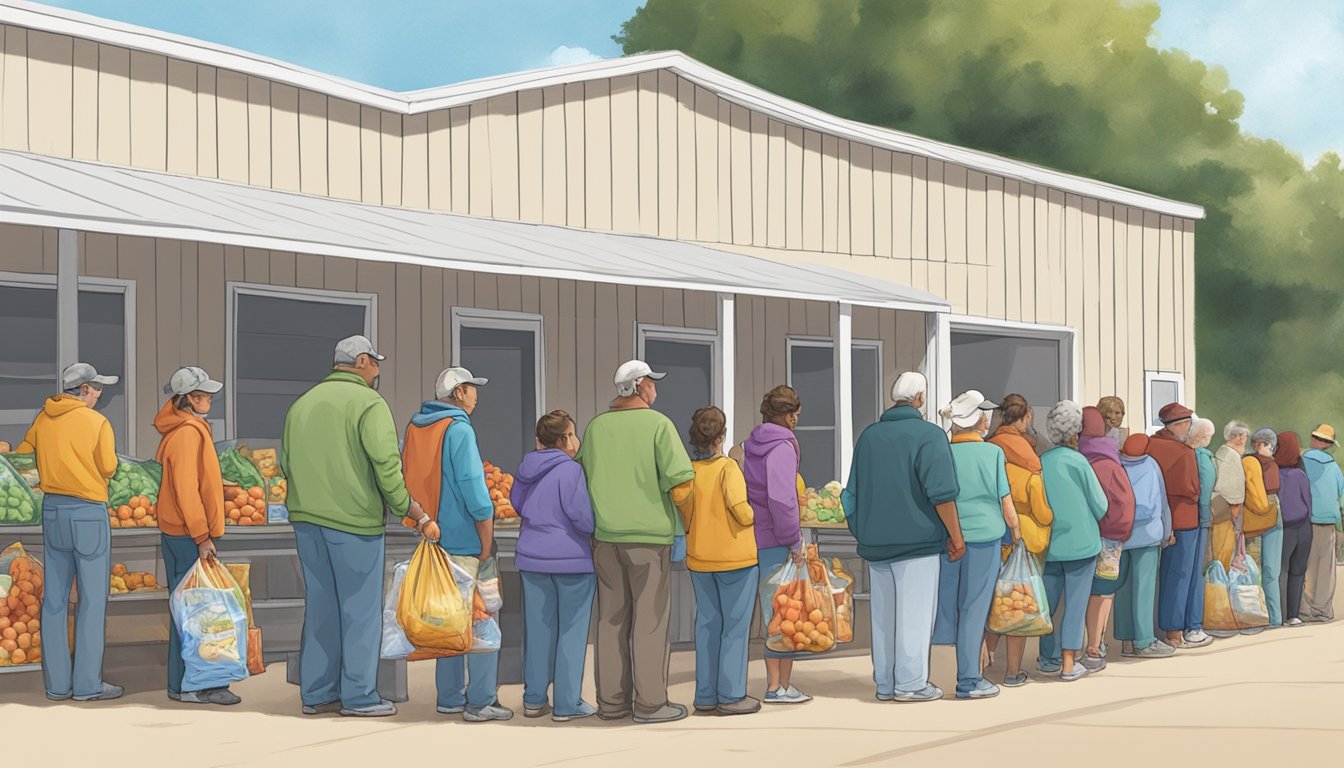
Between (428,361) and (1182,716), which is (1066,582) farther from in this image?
(428,361)

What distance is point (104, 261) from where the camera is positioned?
11750 mm

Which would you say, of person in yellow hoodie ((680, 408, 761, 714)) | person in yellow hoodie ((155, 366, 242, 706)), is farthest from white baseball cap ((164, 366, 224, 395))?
person in yellow hoodie ((680, 408, 761, 714))

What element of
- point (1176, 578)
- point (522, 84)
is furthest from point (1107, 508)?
point (522, 84)

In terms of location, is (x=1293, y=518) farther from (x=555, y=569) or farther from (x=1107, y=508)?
(x=555, y=569)

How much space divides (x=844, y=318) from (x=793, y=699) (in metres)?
5.26

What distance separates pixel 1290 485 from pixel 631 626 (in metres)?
7.16

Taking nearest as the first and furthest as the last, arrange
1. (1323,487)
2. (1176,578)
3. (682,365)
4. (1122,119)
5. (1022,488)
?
(1022,488) → (1176,578) → (1323,487) → (682,365) → (1122,119)

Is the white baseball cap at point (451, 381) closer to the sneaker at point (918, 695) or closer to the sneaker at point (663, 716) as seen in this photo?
the sneaker at point (663, 716)

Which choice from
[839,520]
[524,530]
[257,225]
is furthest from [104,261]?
[839,520]

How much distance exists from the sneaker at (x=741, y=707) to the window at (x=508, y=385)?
5.09 meters

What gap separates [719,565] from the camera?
9.14 metres

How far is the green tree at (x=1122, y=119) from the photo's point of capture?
3534 centimetres

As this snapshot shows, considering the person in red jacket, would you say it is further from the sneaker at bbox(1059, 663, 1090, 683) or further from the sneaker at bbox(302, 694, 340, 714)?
the sneaker at bbox(302, 694, 340, 714)

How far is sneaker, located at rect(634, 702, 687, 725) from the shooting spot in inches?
356
